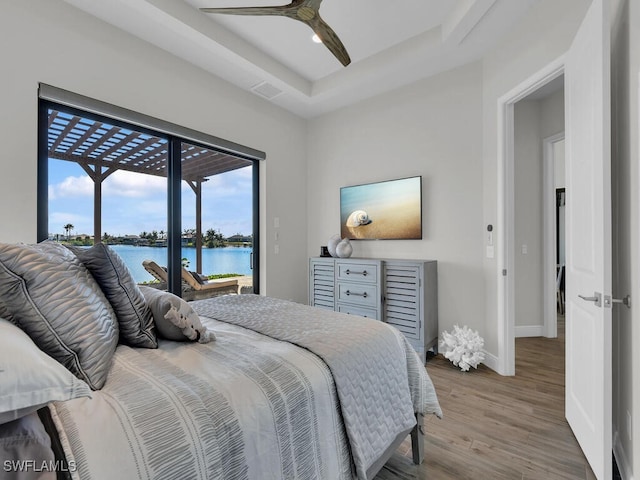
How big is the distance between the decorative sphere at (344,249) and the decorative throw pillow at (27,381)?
309cm

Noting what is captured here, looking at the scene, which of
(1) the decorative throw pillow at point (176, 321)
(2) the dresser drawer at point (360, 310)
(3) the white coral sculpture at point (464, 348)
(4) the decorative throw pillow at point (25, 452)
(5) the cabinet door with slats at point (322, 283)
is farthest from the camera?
(5) the cabinet door with slats at point (322, 283)

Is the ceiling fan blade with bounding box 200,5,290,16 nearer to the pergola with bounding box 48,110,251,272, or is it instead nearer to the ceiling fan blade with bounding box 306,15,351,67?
the ceiling fan blade with bounding box 306,15,351,67

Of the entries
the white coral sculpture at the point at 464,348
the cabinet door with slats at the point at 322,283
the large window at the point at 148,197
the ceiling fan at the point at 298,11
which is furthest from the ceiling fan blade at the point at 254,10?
the white coral sculpture at the point at 464,348

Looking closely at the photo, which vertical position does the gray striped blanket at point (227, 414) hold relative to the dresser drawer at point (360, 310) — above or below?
above

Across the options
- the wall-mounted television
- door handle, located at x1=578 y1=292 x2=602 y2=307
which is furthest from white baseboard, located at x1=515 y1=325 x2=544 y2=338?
door handle, located at x1=578 y1=292 x2=602 y2=307

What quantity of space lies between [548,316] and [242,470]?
419 cm

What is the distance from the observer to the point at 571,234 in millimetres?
1887

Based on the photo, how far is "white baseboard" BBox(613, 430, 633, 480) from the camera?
1425mm

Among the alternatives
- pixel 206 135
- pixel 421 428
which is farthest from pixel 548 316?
pixel 206 135

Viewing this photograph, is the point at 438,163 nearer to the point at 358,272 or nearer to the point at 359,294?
the point at 358,272

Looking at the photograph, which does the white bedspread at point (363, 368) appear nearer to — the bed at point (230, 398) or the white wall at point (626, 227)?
the bed at point (230, 398)

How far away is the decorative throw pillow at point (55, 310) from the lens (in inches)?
34.0

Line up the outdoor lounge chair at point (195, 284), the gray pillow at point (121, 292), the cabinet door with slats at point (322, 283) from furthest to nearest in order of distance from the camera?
the cabinet door with slats at point (322, 283), the outdoor lounge chair at point (195, 284), the gray pillow at point (121, 292)

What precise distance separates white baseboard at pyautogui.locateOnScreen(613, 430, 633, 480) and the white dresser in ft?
4.64
